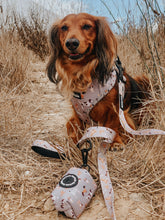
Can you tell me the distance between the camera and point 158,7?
186 centimetres

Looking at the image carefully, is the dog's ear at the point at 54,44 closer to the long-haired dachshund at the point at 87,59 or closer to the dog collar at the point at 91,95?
the long-haired dachshund at the point at 87,59

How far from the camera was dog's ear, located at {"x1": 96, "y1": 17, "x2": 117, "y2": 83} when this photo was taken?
193 centimetres

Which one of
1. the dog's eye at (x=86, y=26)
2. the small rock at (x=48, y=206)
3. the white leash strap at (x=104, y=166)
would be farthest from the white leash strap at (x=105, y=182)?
the dog's eye at (x=86, y=26)

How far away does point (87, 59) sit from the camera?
1938mm

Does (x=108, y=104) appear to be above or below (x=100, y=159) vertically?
above

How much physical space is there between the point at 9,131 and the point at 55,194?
119 cm

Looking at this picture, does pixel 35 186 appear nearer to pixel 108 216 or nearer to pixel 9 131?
pixel 108 216

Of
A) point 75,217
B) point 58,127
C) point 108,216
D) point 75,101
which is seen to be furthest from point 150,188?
point 58,127

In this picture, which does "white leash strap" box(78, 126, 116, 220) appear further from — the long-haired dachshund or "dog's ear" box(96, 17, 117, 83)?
"dog's ear" box(96, 17, 117, 83)

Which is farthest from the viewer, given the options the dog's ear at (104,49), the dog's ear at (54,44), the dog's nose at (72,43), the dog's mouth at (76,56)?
the dog's ear at (54,44)

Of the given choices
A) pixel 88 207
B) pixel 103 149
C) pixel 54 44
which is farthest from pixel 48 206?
pixel 54 44

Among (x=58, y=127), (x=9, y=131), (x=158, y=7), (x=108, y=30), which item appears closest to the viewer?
(x=158, y=7)

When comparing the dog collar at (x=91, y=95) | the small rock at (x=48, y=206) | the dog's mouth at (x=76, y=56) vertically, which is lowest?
the small rock at (x=48, y=206)

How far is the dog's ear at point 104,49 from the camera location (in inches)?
75.9
